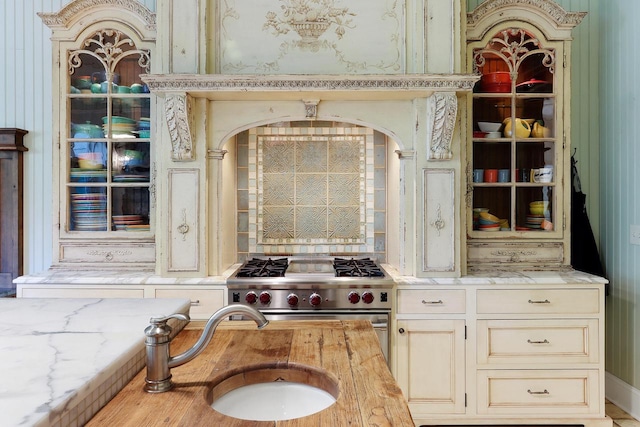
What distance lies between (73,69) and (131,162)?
28.8 inches

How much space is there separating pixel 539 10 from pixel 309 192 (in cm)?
194

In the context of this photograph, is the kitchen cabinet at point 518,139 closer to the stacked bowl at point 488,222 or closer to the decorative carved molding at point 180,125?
the stacked bowl at point 488,222

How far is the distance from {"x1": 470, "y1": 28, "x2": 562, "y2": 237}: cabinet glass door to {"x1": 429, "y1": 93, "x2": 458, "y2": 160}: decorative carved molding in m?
0.37

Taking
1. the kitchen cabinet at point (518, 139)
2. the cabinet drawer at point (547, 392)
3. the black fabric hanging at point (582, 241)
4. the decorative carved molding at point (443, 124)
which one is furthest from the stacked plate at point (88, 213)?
the black fabric hanging at point (582, 241)

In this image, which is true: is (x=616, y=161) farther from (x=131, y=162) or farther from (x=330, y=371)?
(x=131, y=162)

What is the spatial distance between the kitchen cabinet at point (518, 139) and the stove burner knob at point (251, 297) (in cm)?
146

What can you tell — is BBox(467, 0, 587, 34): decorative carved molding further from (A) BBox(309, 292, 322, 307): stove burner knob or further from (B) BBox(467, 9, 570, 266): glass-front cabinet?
(A) BBox(309, 292, 322, 307): stove burner knob

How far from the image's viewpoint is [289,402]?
3.94ft

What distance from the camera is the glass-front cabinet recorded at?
2.87 metres

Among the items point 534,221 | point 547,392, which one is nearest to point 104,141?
point 534,221

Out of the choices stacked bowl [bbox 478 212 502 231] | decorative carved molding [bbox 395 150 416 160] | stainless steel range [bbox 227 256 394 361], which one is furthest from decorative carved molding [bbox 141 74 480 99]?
stainless steel range [bbox 227 256 394 361]

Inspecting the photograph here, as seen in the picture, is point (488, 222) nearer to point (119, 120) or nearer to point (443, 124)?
point (443, 124)

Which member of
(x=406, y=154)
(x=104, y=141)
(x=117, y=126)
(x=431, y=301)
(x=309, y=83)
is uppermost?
(x=309, y=83)

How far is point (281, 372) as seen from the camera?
1.26m
